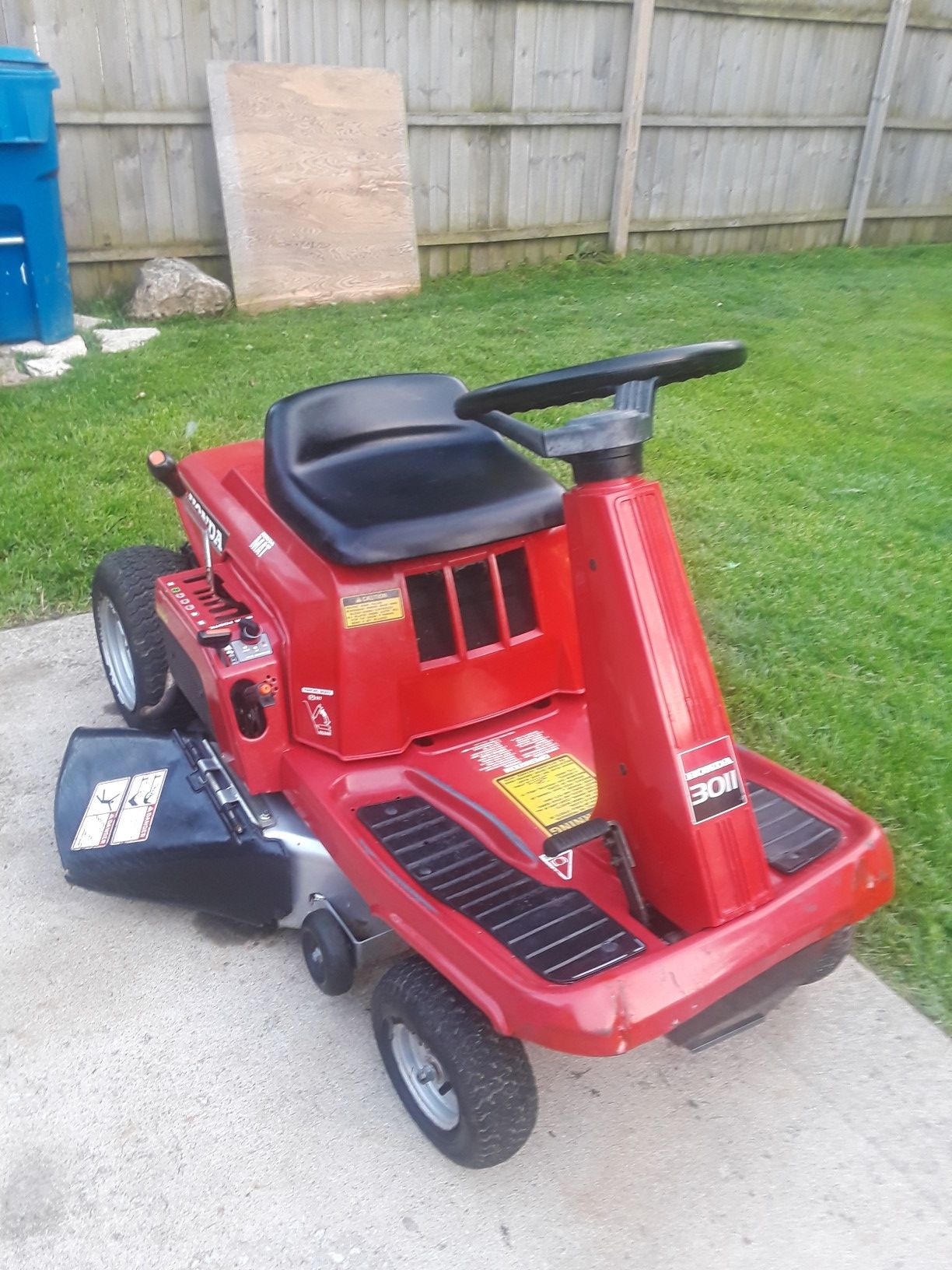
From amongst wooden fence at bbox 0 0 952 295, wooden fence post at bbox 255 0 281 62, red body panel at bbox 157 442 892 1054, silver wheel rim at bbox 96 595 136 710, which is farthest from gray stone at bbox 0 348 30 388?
red body panel at bbox 157 442 892 1054

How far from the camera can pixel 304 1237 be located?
1.69 meters

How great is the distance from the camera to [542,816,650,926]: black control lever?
64.9 inches

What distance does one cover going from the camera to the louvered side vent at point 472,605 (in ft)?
7.07

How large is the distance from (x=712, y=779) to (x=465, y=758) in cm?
67

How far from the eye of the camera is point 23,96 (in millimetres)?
4730

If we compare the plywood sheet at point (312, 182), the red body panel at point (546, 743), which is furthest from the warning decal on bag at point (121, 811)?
the plywood sheet at point (312, 182)

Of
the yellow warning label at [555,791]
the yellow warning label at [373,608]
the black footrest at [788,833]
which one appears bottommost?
the yellow warning label at [555,791]

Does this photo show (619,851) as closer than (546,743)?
Yes

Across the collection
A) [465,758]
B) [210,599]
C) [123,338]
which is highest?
[210,599]

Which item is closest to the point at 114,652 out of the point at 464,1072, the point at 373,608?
the point at 373,608

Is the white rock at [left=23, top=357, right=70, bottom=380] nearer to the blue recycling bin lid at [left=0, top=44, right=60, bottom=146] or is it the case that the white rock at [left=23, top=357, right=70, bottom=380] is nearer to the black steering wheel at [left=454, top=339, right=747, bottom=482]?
the blue recycling bin lid at [left=0, top=44, right=60, bottom=146]

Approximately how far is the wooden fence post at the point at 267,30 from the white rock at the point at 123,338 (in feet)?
5.50

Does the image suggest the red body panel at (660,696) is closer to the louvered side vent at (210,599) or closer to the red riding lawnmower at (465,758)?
the red riding lawnmower at (465,758)

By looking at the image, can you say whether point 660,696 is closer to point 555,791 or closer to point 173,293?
point 555,791
